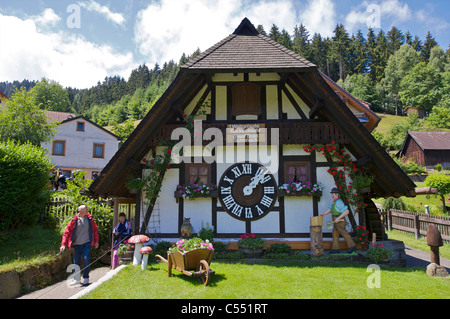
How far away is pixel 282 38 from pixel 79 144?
6734cm

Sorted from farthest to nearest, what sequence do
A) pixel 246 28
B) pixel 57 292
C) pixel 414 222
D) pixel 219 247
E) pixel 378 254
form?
pixel 414 222
pixel 246 28
pixel 219 247
pixel 378 254
pixel 57 292

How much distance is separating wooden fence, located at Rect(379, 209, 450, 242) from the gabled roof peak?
12322 millimetres

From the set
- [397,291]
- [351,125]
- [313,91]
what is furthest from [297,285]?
[313,91]

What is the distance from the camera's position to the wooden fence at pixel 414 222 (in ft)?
52.3

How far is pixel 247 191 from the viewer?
10.1 meters

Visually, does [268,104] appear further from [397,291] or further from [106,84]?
[106,84]

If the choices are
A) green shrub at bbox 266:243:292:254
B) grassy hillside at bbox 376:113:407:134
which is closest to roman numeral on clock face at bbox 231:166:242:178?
green shrub at bbox 266:243:292:254

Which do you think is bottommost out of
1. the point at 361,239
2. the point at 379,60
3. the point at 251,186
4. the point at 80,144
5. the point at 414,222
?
the point at 414,222

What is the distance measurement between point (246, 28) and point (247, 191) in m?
5.64

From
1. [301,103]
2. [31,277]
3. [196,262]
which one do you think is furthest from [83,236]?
[301,103]

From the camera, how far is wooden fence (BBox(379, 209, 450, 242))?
15953mm

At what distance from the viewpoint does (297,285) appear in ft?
22.1

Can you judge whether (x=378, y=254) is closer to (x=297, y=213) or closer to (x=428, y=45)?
(x=297, y=213)

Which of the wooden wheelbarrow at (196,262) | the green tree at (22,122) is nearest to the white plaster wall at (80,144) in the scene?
the green tree at (22,122)
